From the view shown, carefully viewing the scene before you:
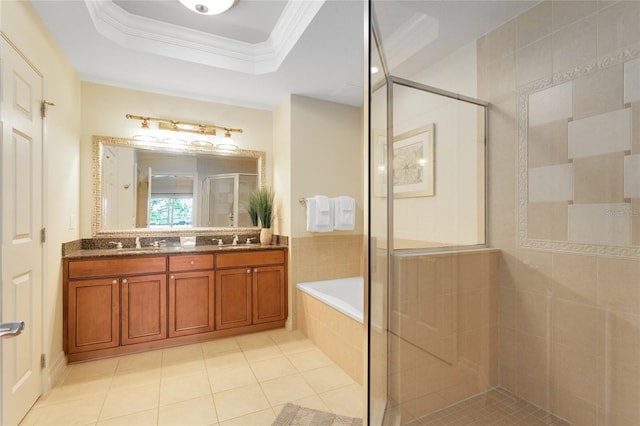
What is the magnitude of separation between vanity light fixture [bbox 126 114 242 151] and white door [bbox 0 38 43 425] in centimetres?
115

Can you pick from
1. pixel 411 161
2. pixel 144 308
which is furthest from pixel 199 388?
pixel 411 161

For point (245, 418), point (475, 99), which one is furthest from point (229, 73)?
point (245, 418)

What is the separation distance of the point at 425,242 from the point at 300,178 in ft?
6.64

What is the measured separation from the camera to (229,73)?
2.70 m

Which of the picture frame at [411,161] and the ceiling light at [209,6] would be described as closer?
the picture frame at [411,161]

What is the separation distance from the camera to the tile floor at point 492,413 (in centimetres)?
112

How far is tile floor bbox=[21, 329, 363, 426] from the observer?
1772mm

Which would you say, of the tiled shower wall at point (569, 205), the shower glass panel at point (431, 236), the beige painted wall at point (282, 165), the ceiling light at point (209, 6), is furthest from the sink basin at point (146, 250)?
the tiled shower wall at point (569, 205)

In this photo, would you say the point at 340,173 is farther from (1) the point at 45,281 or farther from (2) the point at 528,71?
(1) the point at 45,281

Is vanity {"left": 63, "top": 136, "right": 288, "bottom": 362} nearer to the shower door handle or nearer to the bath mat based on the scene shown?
the bath mat

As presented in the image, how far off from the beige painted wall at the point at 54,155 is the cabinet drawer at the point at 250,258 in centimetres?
A: 117

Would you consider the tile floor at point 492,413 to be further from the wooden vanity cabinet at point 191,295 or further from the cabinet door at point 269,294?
the wooden vanity cabinet at point 191,295

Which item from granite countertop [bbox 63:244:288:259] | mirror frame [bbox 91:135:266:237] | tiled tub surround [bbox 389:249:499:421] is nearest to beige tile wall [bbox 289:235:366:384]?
granite countertop [bbox 63:244:288:259]

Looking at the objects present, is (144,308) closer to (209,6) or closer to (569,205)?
(209,6)
